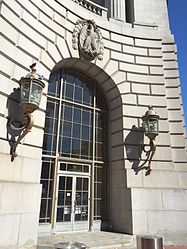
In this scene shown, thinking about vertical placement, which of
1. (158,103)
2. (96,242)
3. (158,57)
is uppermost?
(158,57)

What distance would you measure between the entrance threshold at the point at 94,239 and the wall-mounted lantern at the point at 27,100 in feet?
10.1

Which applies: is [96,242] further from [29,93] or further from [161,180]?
[29,93]

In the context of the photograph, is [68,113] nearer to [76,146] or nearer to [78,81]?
[76,146]

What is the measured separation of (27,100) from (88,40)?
16.5 feet

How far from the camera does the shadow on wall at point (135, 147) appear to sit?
9.87 m

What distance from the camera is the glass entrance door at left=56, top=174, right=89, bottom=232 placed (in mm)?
8908

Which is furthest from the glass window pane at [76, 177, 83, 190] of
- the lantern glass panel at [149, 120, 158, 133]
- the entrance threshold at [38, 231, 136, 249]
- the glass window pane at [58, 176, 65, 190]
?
the lantern glass panel at [149, 120, 158, 133]

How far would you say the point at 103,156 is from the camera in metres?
10.8

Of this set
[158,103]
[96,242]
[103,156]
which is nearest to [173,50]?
[158,103]

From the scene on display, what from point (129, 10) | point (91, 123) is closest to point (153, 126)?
point (91, 123)

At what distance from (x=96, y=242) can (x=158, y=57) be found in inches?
363

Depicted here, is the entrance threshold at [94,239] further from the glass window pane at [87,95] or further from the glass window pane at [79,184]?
the glass window pane at [87,95]

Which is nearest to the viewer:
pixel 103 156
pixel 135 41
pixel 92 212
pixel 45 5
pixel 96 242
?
pixel 96 242

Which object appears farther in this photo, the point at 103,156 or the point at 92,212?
the point at 103,156
